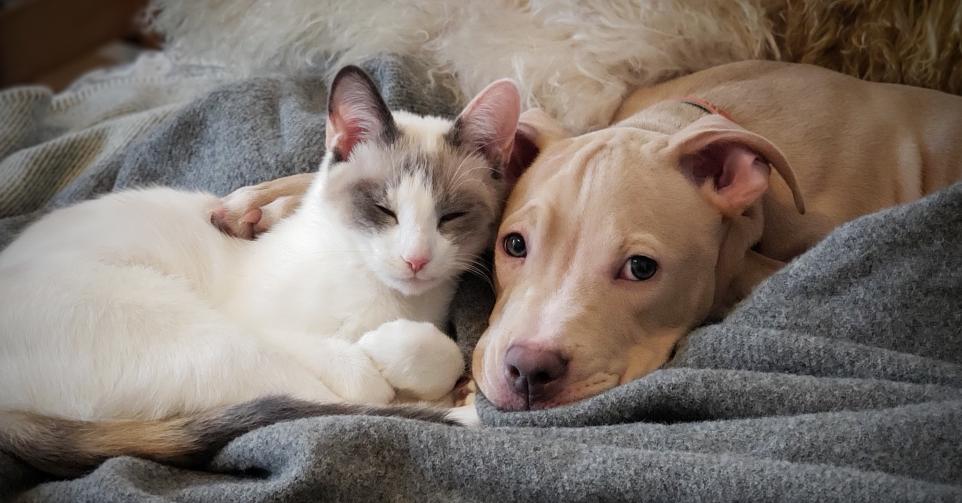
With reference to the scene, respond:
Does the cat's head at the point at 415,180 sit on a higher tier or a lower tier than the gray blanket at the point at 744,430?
higher

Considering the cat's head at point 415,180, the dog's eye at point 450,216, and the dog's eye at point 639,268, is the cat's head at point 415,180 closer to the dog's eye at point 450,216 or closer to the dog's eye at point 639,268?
the dog's eye at point 450,216

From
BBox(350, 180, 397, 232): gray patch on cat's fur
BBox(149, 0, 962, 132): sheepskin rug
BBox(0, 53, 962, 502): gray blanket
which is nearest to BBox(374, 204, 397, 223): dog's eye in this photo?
BBox(350, 180, 397, 232): gray patch on cat's fur

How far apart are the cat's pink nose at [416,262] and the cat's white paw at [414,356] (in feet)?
0.25

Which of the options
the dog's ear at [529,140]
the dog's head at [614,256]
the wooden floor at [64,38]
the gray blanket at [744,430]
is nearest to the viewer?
the gray blanket at [744,430]

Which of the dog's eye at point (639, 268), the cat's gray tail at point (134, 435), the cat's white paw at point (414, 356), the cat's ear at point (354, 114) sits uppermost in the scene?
the cat's ear at point (354, 114)

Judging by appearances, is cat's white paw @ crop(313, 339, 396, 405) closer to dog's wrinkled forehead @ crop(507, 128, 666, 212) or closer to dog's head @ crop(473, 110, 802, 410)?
dog's head @ crop(473, 110, 802, 410)

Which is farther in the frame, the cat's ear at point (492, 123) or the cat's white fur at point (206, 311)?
the cat's ear at point (492, 123)

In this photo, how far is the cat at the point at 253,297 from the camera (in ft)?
3.46

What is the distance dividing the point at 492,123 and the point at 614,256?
31 centimetres

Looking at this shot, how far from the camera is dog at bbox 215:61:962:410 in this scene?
3.72 feet

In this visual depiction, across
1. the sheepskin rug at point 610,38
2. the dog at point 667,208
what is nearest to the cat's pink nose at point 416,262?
the dog at point 667,208

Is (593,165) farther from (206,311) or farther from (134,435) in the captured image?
(134,435)

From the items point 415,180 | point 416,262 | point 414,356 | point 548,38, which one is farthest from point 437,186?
point 548,38

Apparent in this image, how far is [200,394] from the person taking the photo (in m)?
1.08
